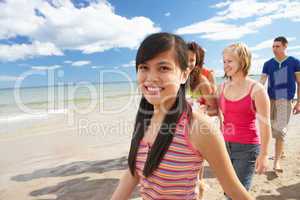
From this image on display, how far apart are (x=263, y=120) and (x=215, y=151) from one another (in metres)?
1.53

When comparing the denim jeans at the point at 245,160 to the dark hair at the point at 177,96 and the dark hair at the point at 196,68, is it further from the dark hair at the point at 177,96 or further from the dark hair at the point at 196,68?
the dark hair at the point at 177,96

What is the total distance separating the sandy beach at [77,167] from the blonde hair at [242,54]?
6.84 ft

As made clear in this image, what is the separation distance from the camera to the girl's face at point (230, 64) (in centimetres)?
288

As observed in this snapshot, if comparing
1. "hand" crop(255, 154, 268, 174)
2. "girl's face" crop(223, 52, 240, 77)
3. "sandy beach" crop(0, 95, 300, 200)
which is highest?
"girl's face" crop(223, 52, 240, 77)

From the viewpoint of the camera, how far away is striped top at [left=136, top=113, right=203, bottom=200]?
1.41 meters

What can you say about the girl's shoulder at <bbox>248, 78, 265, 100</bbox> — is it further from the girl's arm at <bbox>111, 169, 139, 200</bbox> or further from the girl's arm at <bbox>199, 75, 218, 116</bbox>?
the girl's arm at <bbox>111, 169, 139, 200</bbox>

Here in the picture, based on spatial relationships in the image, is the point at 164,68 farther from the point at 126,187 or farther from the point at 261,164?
Result: the point at 261,164

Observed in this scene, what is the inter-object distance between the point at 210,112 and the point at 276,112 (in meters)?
2.38

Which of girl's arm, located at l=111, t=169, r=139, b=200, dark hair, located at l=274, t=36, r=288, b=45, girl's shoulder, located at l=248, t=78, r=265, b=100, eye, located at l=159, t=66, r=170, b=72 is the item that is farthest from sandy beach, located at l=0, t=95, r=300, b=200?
eye, located at l=159, t=66, r=170, b=72

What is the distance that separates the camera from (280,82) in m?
5.04

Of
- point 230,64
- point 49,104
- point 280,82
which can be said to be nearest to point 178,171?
point 230,64

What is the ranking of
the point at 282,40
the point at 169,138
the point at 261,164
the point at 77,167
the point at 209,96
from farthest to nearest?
Answer: the point at 77,167, the point at 282,40, the point at 209,96, the point at 261,164, the point at 169,138

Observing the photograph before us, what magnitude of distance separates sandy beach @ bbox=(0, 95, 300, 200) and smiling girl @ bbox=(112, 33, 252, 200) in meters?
2.78

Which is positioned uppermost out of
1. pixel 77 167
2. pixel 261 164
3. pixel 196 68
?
pixel 196 68
